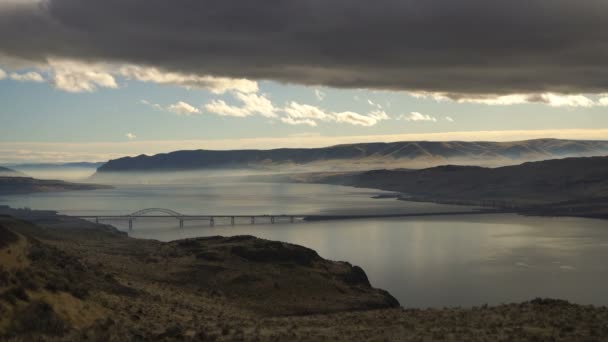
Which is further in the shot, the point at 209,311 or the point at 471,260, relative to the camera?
the point at 471,260

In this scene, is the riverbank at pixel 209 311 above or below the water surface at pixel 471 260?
above

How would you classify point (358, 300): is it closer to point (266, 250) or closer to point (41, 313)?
point (266, 250)

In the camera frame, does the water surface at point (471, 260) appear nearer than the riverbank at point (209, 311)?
No

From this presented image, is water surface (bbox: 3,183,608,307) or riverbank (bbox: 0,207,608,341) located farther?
water surface (bbox: 3,183,608,307)

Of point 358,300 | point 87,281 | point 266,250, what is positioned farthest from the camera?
point 266,250

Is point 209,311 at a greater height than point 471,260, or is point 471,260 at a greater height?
point 209,311

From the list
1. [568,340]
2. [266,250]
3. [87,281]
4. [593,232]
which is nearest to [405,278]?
[266,250]

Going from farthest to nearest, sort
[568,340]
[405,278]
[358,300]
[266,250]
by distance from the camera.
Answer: [405,278] → [266,250] → [358,300] → [568,340]

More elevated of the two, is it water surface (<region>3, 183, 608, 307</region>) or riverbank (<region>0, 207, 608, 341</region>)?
riverbank (<region>0, 207, 608, 341</region>)
